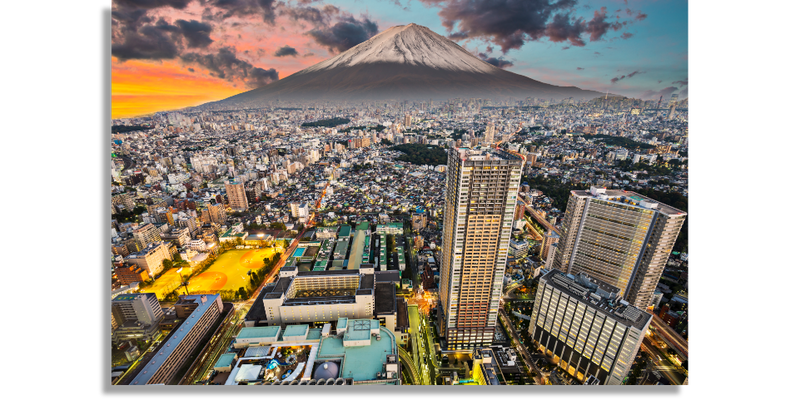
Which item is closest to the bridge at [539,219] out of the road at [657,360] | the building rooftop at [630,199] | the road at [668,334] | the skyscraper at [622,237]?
the skyscraper at [622,237]

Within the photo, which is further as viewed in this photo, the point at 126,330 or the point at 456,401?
the point at 126,330

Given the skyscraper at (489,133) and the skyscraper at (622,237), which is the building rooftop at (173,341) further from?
the skyscraper at (489,133)

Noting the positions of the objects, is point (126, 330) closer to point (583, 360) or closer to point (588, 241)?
point (583, 360)

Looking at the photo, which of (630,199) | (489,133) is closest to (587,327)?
Answer: (630,199)

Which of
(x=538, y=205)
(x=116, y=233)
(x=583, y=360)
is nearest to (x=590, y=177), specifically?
(x=538, y=205)

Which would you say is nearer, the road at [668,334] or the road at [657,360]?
the road at [657,360]

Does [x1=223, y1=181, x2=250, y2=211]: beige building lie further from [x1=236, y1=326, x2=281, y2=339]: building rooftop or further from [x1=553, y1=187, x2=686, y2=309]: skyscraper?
[x1=553, y1=187, x2=686, y2=309]: skyscraper

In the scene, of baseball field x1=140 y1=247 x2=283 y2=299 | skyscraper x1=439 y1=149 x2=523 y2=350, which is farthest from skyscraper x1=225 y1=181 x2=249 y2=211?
skyscraper x1=439 y1=149 x2=523 y2=350
